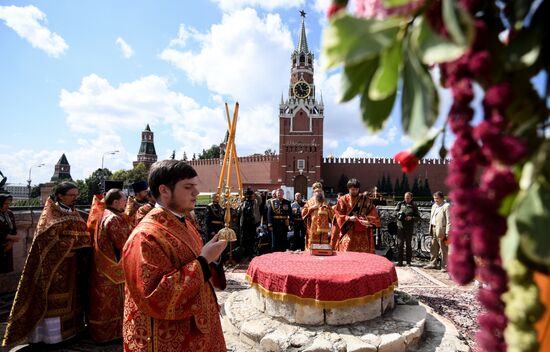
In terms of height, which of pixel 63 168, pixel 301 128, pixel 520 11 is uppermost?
pixel 301 128

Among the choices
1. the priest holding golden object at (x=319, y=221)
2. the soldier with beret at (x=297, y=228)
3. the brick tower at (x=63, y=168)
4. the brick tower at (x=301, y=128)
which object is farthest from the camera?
the brick tower at (x=63, y=168)

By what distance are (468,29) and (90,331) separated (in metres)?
5.36

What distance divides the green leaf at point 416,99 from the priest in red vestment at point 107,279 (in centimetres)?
450

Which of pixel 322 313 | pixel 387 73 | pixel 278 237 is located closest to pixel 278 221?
pixel 278 237

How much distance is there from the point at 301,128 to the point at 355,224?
47588 mm

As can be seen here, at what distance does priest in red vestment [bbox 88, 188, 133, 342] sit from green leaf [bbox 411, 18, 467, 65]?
455cm

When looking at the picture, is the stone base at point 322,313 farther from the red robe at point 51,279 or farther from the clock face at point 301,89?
the clock face at point 301,89

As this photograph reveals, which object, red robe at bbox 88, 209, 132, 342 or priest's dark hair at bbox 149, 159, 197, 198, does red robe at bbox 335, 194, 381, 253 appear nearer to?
red robe at bbox 88, 209, 132, 342

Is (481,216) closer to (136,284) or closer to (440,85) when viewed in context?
(440,85)

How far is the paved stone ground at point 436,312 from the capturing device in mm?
4137

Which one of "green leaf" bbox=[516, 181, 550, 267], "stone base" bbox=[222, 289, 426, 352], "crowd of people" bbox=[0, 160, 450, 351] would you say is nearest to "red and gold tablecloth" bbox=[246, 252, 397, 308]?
"stone base" bbox=[222, 289, 426, 352]

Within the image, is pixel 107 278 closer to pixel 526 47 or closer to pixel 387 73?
pixel 387 73

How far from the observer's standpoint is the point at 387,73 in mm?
535

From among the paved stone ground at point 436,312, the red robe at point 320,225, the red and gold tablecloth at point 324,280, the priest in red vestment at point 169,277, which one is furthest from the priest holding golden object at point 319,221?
the priest in red vestment at point 169,277
